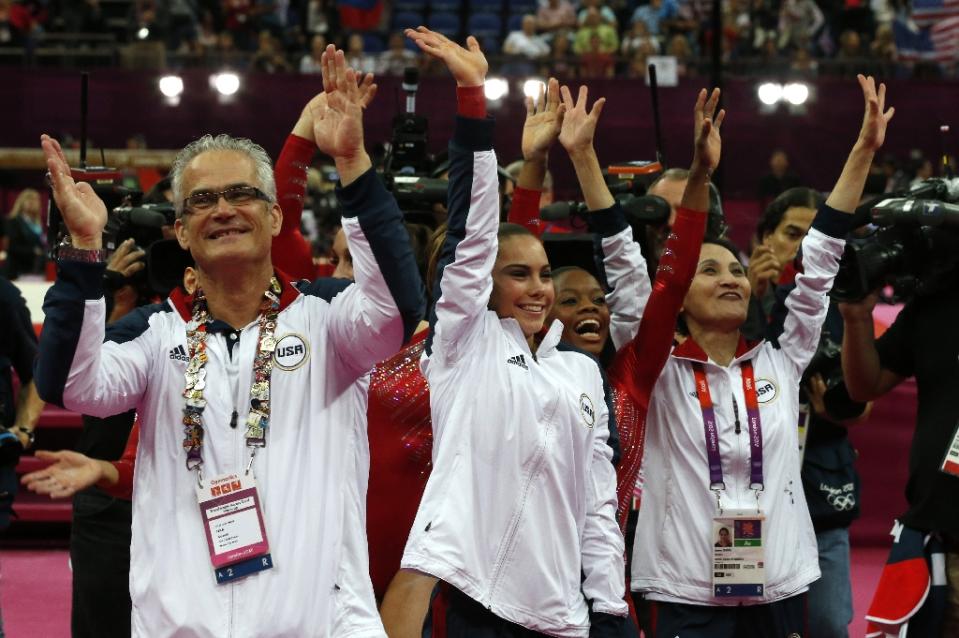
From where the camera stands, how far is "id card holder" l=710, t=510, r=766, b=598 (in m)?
3.99

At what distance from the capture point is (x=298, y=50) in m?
15.6

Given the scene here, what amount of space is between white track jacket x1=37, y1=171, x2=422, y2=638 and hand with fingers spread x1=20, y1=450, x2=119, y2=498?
95 millimetres

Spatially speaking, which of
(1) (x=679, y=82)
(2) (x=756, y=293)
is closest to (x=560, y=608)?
(2) (x=756, y=293)

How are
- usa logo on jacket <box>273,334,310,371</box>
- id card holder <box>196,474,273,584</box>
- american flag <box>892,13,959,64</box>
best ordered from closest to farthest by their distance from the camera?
id card holder <box>196,474,273,584</box> → usa logo on jacket <box>273,334,310,371</box> → american flag <box>892,13,959,64</box>

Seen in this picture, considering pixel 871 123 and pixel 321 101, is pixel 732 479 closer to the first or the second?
pixel 871 123

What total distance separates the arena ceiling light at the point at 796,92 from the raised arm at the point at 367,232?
11353 millimetres

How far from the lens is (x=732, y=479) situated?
407 cm

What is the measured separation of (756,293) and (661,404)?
116 centimetres

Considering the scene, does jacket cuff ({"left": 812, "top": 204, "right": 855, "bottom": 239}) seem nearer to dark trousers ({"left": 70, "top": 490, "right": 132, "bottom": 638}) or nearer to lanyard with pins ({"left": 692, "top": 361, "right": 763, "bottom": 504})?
lanyard with pins ({"left": 692, "top": 361, "right": 763, "bottom": 504})

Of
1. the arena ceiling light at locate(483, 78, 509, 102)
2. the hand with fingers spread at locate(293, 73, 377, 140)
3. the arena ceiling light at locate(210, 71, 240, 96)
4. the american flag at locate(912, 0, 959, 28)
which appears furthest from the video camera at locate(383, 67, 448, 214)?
the american flag at locate(912, 0, 959, 28)

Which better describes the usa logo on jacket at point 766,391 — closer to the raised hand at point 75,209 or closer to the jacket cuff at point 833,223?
the jacket cuff at point 833,223

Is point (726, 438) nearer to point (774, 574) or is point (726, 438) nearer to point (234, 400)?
point (774, 574)

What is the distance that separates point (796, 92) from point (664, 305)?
403 inches

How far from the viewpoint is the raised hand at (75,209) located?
105 inches
